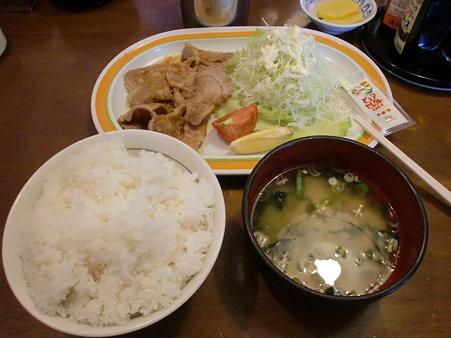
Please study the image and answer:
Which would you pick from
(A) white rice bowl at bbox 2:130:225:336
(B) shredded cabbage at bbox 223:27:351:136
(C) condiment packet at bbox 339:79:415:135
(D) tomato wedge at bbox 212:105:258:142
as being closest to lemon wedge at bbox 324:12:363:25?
(B) shredded cabbage at bbox 223:27:351:136

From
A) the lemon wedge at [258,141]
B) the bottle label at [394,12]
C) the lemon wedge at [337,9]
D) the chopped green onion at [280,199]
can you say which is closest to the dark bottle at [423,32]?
the bottle label at [394,12]

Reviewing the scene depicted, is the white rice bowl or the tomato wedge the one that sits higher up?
the white rice bowl

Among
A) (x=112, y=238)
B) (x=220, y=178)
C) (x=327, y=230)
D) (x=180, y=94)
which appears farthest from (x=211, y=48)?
(x=112, y=238)

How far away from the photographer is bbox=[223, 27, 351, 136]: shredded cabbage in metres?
2.06

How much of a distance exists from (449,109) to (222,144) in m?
1.45

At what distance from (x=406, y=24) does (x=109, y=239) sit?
2198 mm

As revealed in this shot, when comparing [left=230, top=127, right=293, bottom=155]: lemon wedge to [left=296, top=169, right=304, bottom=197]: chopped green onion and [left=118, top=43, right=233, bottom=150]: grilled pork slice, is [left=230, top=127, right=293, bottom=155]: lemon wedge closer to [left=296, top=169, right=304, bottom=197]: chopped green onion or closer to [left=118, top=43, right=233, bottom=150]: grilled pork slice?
[left=118, top=43, right=233, bottom=150]: grilled pork slice

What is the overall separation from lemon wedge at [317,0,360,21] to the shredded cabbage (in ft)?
1.66

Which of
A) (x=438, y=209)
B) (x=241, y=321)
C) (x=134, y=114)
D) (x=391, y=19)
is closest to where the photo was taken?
(x=241, y=321)

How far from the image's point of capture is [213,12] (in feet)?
7.91

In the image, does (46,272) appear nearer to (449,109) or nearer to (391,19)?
(449,109)

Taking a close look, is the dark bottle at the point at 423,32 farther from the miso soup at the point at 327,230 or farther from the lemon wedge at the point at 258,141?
the miso soup at the point at 327,230

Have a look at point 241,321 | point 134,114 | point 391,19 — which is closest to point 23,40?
point 134,114

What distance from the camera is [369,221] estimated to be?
1.37 m
